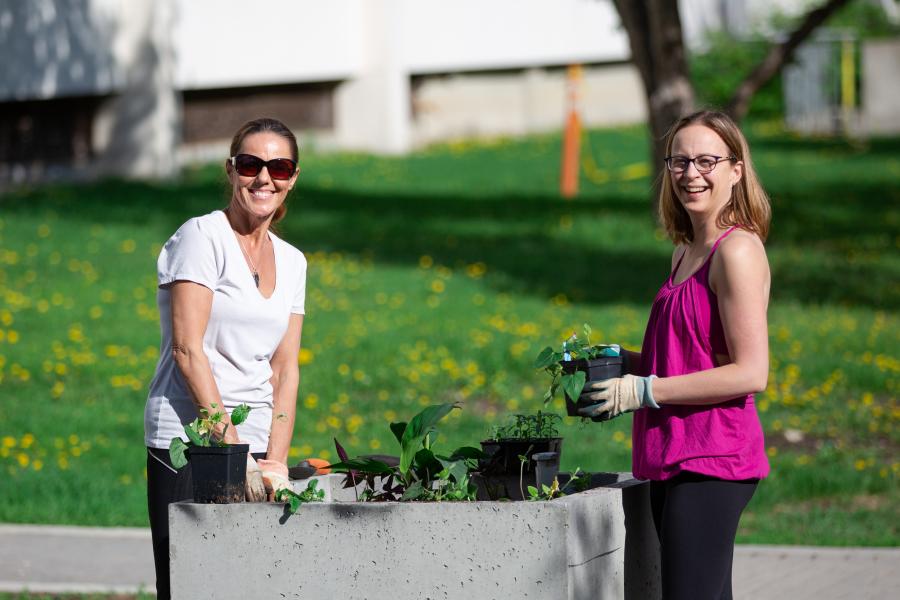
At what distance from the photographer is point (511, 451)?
12.8ft

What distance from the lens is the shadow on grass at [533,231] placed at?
1516cm

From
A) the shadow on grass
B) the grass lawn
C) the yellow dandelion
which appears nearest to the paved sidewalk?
the grass lawn

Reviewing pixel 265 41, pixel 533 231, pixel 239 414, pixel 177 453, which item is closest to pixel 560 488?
pixel 239 414

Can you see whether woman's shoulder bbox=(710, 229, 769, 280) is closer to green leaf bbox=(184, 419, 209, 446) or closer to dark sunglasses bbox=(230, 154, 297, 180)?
dark sunglasses bbox=(230, 154, 297, 180)

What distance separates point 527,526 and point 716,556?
0.55 meters

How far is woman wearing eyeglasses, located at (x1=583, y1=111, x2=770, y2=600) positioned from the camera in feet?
12.1

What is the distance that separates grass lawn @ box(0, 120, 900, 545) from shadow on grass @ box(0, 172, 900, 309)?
0.17 ft

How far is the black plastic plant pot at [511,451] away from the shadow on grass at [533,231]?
1020 centimetres

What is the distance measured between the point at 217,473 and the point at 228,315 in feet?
1.85

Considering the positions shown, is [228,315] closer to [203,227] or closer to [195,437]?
[203,227]

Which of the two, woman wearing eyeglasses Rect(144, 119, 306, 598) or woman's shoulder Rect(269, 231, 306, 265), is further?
woman's shoulder Rect(269, 231, 306, 265)

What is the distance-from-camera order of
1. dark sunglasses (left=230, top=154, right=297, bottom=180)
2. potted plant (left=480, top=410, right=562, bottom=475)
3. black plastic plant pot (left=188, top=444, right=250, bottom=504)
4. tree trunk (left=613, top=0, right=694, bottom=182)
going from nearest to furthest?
1. black plastic plant pot (left=188, top=444, right=250, bottom=504)
2. potted plant (left=480, top=410, right=562, bottom=475)
3. dark sunglasses (left=230, top=154, right=297, bottom=180)
4. tree trunk (left=613, top=0, right=694, bottom=182)

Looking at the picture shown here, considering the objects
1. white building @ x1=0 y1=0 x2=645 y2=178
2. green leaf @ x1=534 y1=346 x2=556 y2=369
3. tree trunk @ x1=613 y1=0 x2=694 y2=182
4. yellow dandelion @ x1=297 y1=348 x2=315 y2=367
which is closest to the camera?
green leaf @ x1=534 y1=346 x2=556 y2=369

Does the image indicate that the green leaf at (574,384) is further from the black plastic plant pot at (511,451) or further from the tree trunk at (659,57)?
the tree trunk at (659,57)
